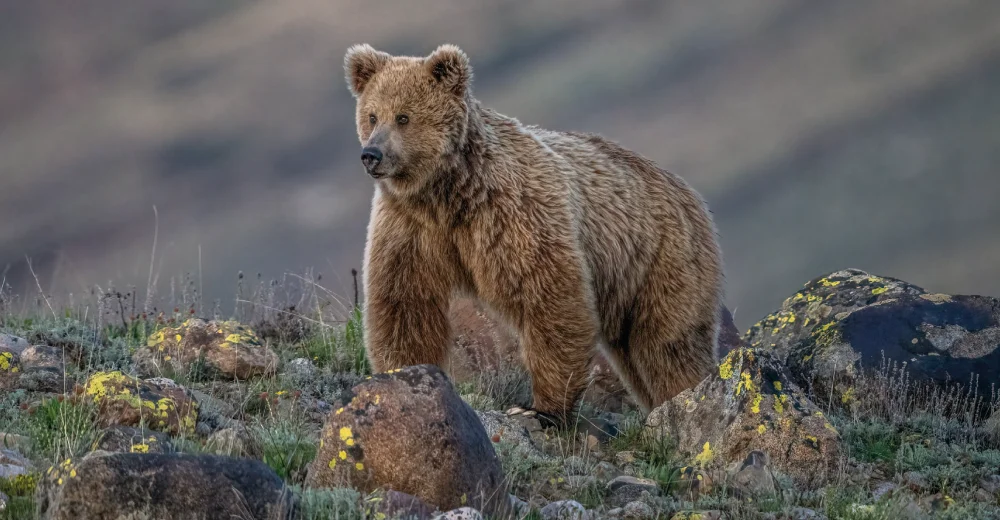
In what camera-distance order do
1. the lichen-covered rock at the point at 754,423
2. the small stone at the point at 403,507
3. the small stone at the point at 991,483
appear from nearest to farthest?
1. the small stone at the point at 403,507
2. the lichen-covered rock at the point at 754,423
3. the small stone at the point at 991,483

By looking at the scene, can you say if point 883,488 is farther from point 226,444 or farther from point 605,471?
point 226,444

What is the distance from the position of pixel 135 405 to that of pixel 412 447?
2.14 m

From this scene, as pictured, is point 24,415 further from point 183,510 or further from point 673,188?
point 673,188

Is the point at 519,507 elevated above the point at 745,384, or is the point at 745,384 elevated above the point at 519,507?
the point at 745,384

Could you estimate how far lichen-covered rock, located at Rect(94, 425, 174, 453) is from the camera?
5.52 m

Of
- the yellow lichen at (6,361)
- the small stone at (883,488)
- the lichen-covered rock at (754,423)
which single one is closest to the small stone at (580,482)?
the lichen-covered rock at (754,423)

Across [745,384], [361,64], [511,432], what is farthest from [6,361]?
[745,384]

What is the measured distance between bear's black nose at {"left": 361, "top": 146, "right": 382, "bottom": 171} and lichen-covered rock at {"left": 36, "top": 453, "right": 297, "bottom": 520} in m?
3.02

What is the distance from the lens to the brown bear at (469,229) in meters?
7.54

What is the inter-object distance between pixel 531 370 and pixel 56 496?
409 centimetres

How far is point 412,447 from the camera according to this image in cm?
495

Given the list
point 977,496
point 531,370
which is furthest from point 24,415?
point 977,496

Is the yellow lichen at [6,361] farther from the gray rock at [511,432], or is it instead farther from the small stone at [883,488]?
the small stone at [883,488]

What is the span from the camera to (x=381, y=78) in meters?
7.61
